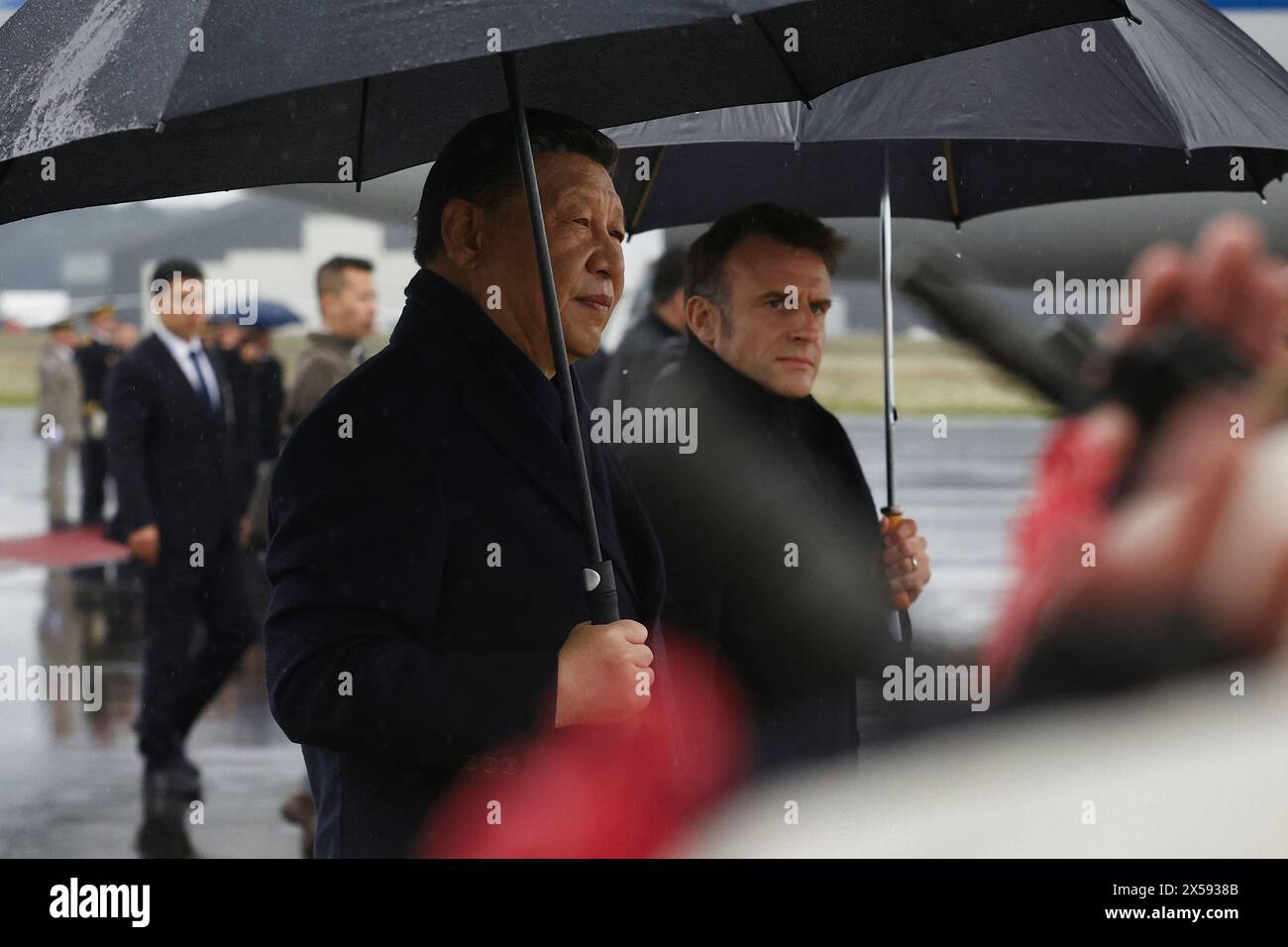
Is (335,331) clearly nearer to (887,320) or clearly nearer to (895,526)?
(887,320)

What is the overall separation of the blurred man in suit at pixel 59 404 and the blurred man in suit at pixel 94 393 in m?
0.14

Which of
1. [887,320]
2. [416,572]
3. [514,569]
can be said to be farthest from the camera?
[887,320]

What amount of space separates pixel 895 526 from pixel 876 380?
41520mm

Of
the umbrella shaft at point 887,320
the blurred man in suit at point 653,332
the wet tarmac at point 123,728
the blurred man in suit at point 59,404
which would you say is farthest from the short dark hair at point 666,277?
the blurred man in suit at point 59,404

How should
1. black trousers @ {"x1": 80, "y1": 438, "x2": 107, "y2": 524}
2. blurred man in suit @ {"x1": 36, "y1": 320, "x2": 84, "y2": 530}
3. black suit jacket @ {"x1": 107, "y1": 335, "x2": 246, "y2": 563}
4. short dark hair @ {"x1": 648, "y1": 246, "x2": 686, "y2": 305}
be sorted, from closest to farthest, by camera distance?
1. black suit jacket @ {"x1": 107, "y1": 335, "x2": 246, "y2": 563}
2. short dark hair @ {"x1": 648, "y1": 246, "x2": 686, "y2": 305}
3. black trousers @ {"x1": 80, "y1": 438, "x2": 107, "y2": 524}
4. blurred man in suit @ {"x1": 36, "y1": 320, "x2": 84, "y2": 530}

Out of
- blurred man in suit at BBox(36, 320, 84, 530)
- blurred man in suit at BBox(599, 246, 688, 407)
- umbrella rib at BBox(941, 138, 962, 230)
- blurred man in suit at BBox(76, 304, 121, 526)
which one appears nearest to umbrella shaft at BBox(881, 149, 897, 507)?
umbrella rib at BBox(941, 138, 962, 230)

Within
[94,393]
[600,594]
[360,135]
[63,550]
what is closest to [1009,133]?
[360,135]

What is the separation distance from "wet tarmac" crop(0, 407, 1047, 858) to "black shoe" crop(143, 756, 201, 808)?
48mm

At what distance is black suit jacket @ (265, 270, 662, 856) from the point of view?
1875 millimetres

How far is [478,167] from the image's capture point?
215cm

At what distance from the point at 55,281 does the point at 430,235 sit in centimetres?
11218

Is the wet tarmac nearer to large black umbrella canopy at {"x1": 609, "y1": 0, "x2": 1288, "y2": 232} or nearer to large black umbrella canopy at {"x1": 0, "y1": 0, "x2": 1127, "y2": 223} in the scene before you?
large black umbrella canopy at {"x1": 609, "y1": 0, "x2": 1288, "y2": 232}

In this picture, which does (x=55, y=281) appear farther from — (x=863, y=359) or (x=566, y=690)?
(x=566, y=690)

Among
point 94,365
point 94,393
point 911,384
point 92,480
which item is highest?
point 911,384
